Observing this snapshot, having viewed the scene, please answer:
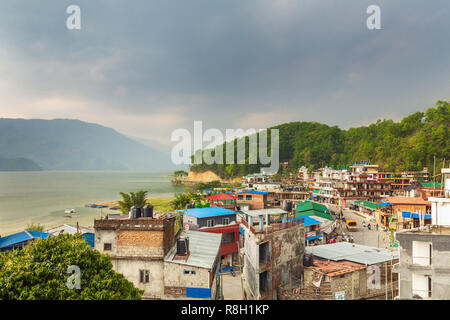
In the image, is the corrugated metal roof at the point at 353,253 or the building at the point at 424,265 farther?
the corrugated metal roof at the point at 353,253

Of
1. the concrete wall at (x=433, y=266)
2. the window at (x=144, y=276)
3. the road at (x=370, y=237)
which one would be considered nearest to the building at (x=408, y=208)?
the road at (x=370, y=237)

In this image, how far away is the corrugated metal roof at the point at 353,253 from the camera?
55.2 ft

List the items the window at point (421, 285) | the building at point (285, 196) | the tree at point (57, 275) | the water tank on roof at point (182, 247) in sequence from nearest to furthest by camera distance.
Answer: the tree at point (57, 275)
the window at point (421, 285)
the water tank on roof at point (182, 247)
the building at point (285, 196)

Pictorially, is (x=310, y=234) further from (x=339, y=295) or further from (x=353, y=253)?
(x=339, y=295)

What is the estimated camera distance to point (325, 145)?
134000 mm

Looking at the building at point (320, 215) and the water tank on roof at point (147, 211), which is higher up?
the water tank on roof at point (147, 211)

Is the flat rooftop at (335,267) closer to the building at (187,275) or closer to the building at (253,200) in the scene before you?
the building at (187,275)

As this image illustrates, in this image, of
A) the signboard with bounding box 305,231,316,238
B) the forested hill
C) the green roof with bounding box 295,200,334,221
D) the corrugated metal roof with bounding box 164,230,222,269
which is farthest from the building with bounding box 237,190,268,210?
the forested hill

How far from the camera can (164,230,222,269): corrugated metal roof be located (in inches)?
523

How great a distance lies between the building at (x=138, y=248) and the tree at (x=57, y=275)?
269 centimetres

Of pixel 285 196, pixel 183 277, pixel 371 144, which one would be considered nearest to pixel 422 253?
pixel 183 277

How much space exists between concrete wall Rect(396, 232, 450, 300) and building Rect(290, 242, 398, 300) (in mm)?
2217
